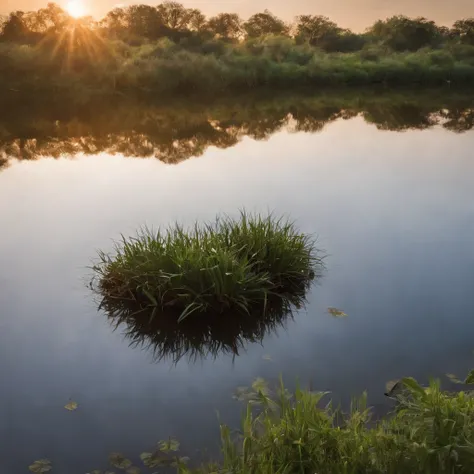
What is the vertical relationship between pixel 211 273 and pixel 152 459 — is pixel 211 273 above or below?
above

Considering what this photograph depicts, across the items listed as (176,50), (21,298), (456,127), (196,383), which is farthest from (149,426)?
(176,50)

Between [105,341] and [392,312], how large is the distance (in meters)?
3.46

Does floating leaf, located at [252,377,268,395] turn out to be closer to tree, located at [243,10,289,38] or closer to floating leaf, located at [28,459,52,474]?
floating leaf, located at [28,459,52,474]

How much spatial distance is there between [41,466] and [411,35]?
8246 centimetres

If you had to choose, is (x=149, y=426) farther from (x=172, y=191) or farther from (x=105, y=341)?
(x=172, y=191)

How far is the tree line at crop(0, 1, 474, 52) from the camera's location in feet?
209

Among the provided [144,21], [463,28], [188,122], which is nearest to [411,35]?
[463,28]

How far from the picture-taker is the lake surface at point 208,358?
507 centimetres

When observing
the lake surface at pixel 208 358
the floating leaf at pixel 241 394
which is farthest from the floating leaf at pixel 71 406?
the floating leaf at pixel 241 394

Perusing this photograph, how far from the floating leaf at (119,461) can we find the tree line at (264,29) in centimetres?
4967

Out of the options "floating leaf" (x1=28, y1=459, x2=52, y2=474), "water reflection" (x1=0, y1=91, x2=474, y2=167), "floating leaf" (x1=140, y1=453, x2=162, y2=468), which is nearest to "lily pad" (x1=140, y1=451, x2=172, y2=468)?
"floating leaf" (x1=140, y1=453, x2=162, y2=468)

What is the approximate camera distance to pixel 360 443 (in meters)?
3.83

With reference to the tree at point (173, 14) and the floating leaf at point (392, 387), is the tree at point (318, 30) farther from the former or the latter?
the floating leaf at point (392, 387)

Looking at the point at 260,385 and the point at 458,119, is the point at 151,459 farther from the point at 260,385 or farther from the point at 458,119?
the point at 458,119
